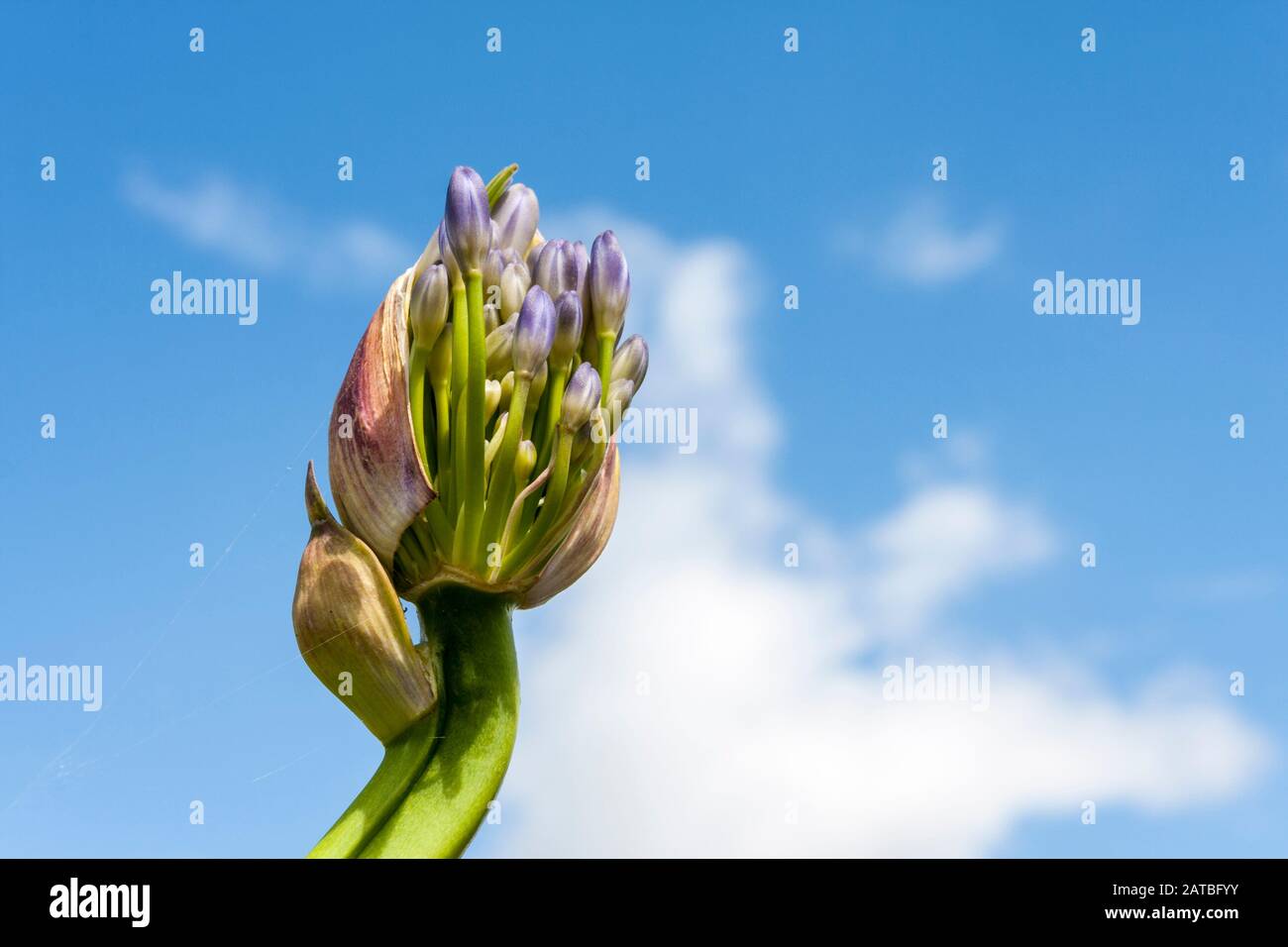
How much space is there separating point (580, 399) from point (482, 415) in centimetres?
28

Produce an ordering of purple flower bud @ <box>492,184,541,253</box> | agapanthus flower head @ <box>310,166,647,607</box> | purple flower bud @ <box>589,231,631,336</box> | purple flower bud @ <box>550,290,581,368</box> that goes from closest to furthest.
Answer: agapanthus flower head @ <box>310,166,647,607</box>, purple flower bud @ <box>550,290,581,368</box>, purple flower bud @ <box>589,231,631,336</box>, purple flower bud @ <box>492,184,541,253</box>

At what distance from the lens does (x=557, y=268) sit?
396 centimetres

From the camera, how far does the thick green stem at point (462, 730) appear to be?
3.58 metres

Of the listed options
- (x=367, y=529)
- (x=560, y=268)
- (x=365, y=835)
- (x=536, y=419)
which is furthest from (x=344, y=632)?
(x=560, y=268)

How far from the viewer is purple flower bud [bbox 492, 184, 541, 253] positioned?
4.08 metres

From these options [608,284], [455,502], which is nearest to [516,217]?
[608,284]

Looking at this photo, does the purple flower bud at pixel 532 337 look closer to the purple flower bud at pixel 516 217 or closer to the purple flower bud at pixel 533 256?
the purple flower bud at pixel 533 256

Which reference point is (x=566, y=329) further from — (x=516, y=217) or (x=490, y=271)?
(x=516, y=217)

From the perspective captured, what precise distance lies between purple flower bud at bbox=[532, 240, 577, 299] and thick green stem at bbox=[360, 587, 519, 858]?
3.09 ft

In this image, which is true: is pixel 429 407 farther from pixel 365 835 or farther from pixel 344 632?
pixel 365 835

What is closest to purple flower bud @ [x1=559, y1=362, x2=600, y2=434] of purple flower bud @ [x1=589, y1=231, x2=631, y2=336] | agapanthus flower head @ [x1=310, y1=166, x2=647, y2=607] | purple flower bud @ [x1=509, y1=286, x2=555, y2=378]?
agapanthus flower head @ [x1=310, y1=166, x2=647, y2=607]

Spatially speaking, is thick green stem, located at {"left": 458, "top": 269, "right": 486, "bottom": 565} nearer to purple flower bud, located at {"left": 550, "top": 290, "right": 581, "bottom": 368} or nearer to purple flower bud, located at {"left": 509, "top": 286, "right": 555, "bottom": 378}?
purple flower bud, located at {"left": 509, "top": 286, "right": 555, "bottom": 378}

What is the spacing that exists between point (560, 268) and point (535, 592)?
967mm
